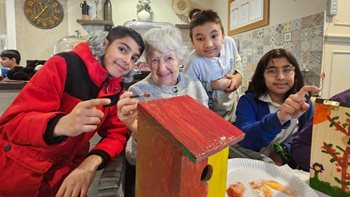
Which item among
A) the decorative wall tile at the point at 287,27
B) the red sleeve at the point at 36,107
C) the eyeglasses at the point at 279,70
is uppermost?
the decorative wall tile at the point at 287,27

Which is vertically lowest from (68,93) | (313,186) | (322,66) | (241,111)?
(313,186)

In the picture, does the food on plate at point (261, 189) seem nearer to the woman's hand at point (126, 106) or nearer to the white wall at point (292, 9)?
the woman's hand at point (126, 106)

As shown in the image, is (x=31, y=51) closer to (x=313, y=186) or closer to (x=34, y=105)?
(x=34, y=105)

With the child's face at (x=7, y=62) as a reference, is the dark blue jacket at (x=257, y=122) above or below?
below

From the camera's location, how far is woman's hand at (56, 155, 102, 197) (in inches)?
30.1

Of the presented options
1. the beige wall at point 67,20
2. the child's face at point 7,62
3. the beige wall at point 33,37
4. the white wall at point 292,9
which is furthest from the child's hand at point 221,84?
the beige wall at point 33,37

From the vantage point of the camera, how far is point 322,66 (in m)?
2.01

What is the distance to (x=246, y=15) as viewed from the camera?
311cm

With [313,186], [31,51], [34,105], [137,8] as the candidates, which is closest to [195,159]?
[313,186]

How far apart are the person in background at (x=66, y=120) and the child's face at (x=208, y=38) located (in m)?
0.52

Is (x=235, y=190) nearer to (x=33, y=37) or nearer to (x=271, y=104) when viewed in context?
(x=271, y=104)

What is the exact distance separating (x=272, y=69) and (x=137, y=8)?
332cm

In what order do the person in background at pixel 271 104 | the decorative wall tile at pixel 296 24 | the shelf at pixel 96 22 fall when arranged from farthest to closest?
the shelf at pixel 96 22
the decorative wall tile at pixel 296 24
the person in background at pixel 271 104

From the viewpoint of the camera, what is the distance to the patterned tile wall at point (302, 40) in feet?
6.67
